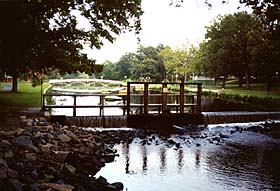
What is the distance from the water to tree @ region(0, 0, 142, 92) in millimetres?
4218

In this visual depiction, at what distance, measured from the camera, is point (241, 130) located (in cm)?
→ 1703

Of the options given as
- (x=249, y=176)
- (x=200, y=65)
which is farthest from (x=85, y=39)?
(x=200, y=65)

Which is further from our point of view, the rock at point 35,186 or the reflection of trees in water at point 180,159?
the reflection of trees in water at point 180,159

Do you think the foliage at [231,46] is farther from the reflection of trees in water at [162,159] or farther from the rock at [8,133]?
the rock at [8,133]

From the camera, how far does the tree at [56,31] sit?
11062 mm

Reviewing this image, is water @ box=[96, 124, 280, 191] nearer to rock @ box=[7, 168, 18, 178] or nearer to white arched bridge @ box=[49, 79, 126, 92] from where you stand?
rock @ box=[7, 168, 18, 178]

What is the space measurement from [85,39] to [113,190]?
1199 cm

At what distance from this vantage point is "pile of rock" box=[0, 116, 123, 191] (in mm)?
6805

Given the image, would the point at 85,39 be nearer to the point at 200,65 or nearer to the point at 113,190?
the point at 113,190

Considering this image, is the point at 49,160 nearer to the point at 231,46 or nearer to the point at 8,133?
the point at 8,133

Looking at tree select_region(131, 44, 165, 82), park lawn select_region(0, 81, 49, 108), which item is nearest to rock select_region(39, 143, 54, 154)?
park lawn select_region(0, 81, 49, 108)

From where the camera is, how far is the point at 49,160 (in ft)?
27.8

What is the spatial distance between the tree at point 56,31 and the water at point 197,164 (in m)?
4.22

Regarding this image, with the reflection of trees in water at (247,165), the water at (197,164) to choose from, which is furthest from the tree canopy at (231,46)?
the reflection of trees in water at (247,165)
